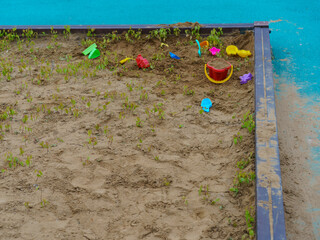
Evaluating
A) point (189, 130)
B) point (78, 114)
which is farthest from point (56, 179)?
point (189, 130)

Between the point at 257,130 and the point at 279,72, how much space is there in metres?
1.58

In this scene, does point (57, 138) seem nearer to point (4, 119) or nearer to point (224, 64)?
point (4, 119)

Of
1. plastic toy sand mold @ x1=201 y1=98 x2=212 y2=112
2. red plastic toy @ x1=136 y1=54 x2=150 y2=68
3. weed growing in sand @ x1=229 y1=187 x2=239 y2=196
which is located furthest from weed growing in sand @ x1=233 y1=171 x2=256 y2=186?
red plastic toy @ x1=136 y1=54 x2=150 y2=68

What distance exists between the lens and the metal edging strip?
236cm

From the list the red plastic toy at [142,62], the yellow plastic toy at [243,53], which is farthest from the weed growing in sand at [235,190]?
the yellow plastic toy at [243,53]

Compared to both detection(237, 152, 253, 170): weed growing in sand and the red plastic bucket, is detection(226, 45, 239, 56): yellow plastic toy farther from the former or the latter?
detection(237, 152, 253, 170): weed growing in sand

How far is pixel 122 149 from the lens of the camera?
130 inches

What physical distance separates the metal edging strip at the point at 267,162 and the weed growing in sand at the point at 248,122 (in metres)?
0.08

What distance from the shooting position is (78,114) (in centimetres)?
373

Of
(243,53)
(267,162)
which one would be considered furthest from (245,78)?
(267,162)

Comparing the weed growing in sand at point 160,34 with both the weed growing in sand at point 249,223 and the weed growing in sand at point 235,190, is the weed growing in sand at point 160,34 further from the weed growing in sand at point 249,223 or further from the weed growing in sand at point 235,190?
the weed growing in sand at point 249,223

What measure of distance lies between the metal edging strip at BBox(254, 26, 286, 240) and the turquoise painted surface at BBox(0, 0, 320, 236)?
16.9 inches

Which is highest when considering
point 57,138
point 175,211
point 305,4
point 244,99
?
point 305,4

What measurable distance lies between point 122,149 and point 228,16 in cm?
338
